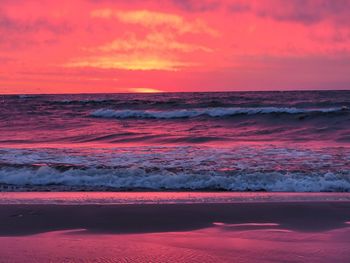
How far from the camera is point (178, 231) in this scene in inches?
207

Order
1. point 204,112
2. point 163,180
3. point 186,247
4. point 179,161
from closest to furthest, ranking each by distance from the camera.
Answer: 1. point 186,247
2. point 163,180
3. point 179,161
4. point 204,112

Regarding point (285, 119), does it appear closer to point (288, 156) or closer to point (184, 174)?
point (288, 156)

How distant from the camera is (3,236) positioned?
16.4 feet

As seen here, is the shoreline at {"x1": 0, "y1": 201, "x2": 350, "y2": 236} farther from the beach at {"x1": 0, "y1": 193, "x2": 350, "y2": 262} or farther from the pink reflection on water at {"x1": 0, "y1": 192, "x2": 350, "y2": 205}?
the pink reflection on water at {"x1": 0, "y1": 192, "x2": 350, "y2": 205}

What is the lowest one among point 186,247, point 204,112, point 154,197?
point 154,197

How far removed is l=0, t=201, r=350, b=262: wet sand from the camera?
4.25 metres

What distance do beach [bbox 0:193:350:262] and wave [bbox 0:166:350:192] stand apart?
1.12 m

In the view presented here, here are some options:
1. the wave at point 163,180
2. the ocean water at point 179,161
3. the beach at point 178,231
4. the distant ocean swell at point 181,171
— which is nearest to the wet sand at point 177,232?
the beach at point 178,231

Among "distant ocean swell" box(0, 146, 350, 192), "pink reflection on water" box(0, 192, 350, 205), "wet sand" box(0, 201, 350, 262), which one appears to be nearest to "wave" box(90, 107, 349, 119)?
"distant ocean swell" box(0, 146, 350, 192)

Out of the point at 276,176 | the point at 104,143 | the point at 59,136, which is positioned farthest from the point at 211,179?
the point at 59,136

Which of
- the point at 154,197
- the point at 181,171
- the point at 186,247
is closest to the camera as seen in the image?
the point at 186,247

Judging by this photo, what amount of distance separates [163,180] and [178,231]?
3.41 metres

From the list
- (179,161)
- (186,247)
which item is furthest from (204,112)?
(186,247)

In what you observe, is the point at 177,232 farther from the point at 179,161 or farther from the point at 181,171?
the point at 179,161
